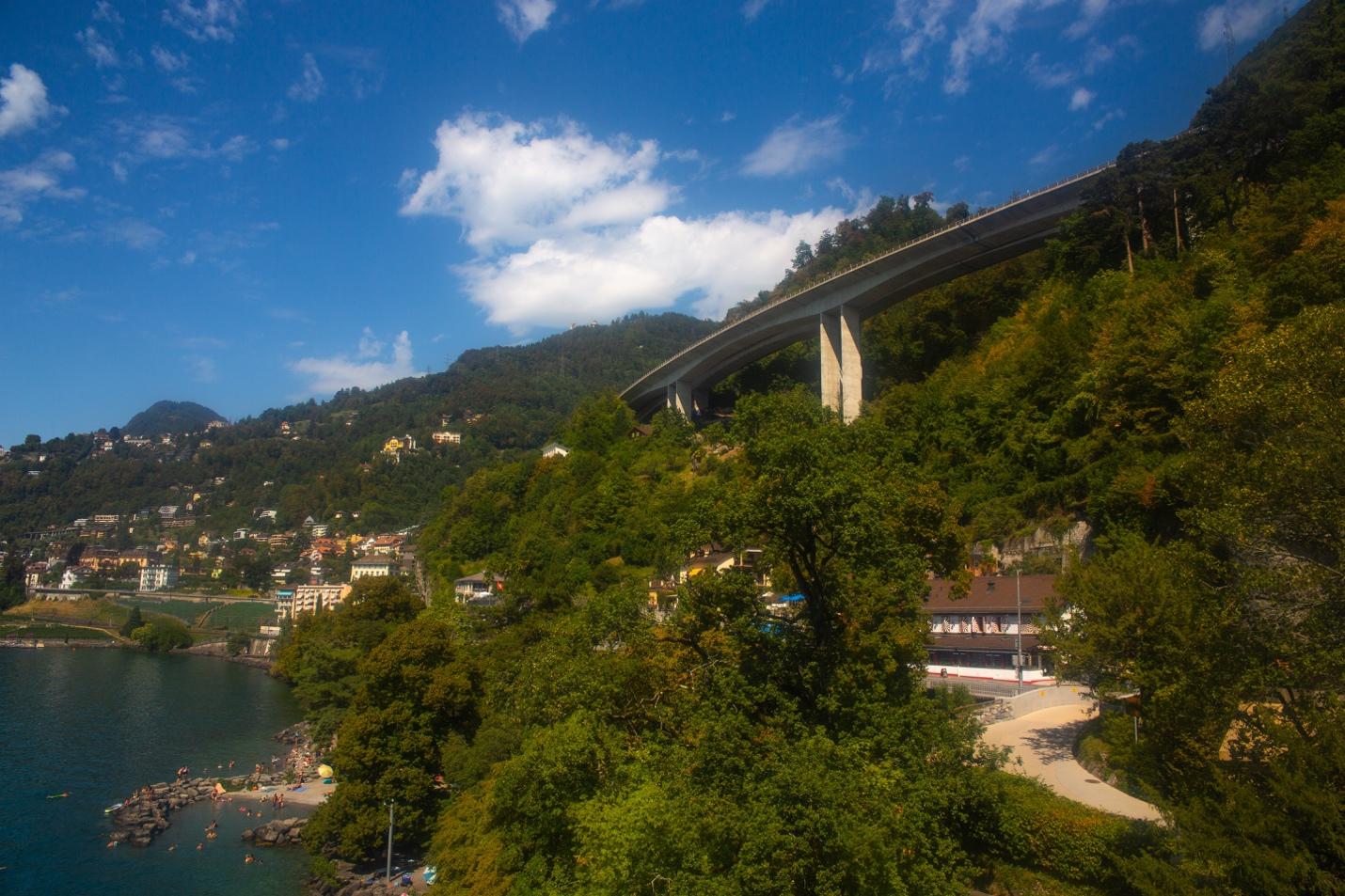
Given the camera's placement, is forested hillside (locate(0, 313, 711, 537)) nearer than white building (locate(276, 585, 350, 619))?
No

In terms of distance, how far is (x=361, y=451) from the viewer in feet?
459

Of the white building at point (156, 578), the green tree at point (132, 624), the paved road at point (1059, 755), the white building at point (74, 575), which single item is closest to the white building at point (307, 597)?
the green tree at point (132, 624)

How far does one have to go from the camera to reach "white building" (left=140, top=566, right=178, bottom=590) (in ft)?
326

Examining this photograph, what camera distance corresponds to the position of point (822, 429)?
10281 millimetres

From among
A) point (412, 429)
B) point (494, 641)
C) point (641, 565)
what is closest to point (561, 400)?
point (412, 429)

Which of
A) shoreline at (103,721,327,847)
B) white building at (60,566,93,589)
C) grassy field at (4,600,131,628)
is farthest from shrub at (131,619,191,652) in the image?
white building at (60,566,93,589)

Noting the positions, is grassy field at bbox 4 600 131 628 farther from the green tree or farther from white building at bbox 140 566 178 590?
white building at bbox 140 566 178 590

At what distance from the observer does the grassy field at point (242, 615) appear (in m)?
67.8

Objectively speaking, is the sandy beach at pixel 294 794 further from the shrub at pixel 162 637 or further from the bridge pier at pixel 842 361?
the shrub at pixel 162 637

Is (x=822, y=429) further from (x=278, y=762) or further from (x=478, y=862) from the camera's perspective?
(x=278, y=762)

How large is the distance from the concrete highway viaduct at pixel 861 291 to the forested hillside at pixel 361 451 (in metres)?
65.7

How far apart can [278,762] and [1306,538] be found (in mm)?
30265

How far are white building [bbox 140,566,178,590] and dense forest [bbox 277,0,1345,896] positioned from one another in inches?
3858

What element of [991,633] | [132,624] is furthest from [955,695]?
[132,624]
